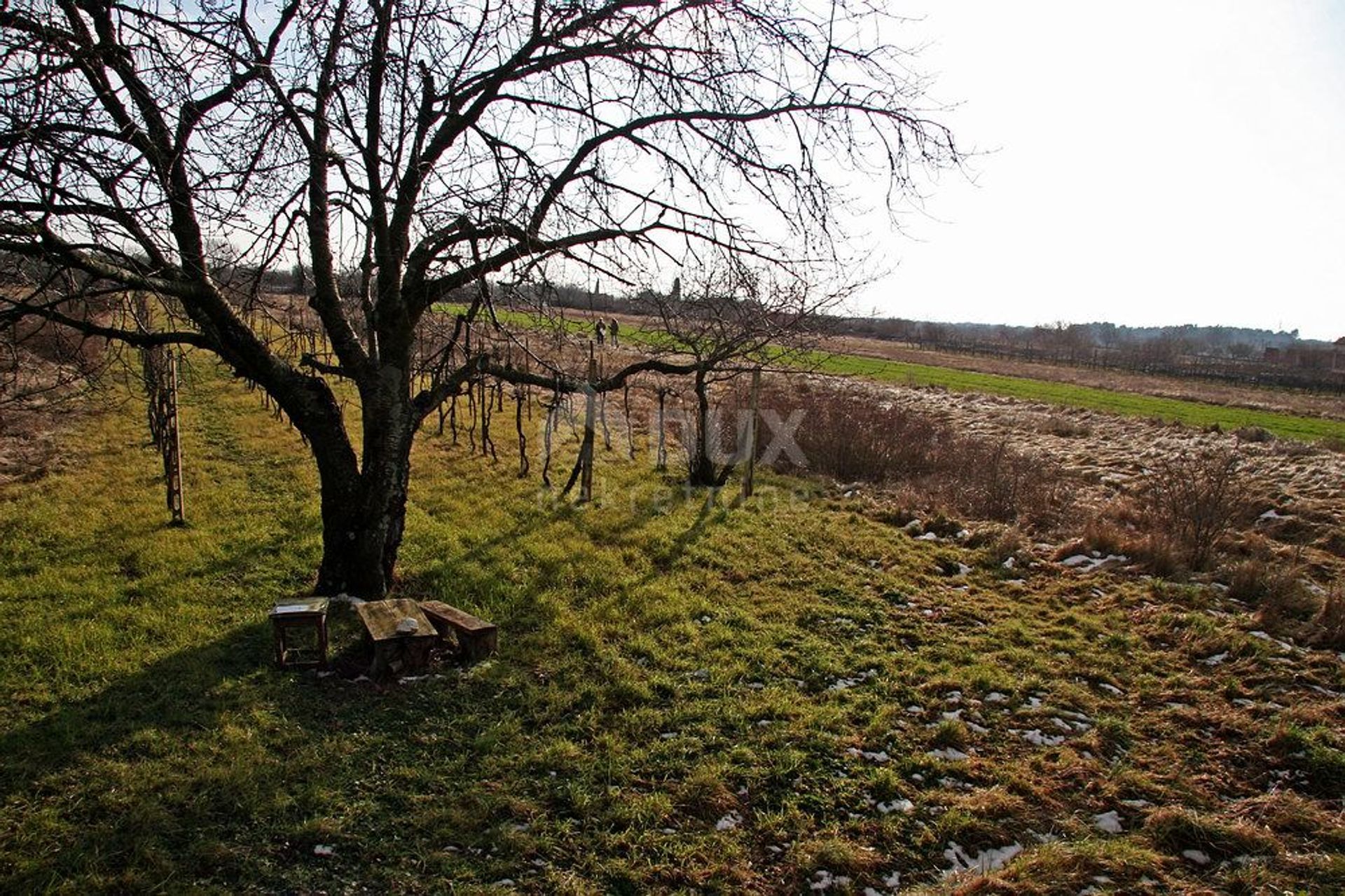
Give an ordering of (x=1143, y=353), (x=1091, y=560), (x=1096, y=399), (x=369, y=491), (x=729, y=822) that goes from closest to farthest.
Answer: (x=729, y=822) → (x=369, y=491) → (x=1091, y=560) → (x=1096, y=399) → (x=1143, y=353)

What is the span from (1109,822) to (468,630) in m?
4.18

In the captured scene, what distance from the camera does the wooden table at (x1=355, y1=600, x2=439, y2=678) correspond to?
478 centimetres

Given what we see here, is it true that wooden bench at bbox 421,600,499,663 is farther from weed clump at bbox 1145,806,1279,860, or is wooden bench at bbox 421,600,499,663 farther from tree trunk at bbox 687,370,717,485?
tree trunk at bbox 687,370,717,485

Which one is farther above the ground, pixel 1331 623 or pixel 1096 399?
pixel 1096 399

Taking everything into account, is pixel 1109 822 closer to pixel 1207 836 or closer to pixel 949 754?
pixel 1207 836

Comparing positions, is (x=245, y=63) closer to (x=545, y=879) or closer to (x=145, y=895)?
(x=145, y=895)

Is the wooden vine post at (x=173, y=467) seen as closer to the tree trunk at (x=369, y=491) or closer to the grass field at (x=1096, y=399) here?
the tree trunk at (x=369, y=491)

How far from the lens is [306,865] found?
10.3 ft

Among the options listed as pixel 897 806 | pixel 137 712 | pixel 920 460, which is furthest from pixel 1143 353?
pixel 137 712

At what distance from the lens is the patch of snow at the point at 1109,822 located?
12.8 feet

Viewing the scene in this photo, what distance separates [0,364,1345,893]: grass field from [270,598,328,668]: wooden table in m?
0.15

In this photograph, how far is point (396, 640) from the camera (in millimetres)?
4789

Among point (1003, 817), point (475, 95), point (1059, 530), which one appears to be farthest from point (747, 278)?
point (1059, 530)

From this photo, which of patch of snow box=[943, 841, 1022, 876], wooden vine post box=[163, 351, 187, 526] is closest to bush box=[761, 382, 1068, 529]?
patch of snow box=[943, 841, 1022, 876]
